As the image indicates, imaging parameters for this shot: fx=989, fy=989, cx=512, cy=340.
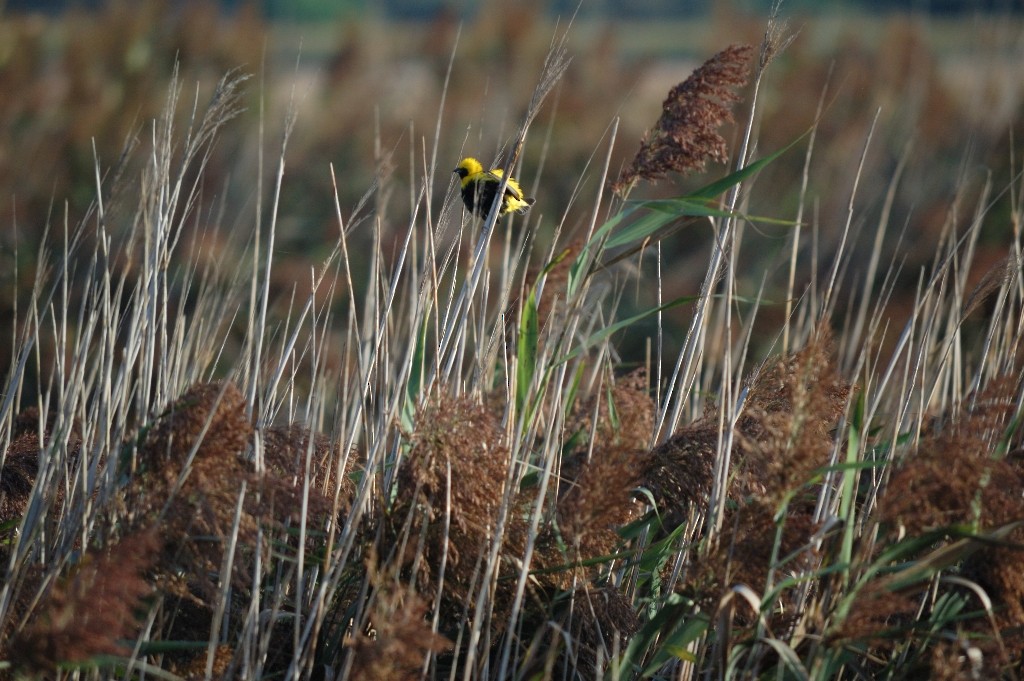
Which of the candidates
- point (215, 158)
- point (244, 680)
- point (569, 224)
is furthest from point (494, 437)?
point (215, 158)

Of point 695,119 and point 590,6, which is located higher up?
point 590,6

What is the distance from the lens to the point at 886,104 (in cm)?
779

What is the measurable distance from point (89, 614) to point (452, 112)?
681cm

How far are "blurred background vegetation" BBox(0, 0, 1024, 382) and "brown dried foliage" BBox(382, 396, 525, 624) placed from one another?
12.5 ft

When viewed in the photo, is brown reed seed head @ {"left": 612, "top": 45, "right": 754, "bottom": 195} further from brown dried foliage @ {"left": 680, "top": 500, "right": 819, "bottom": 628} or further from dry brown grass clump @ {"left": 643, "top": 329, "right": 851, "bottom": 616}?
brown dried foliage @ {"left": 680, "top": 500, "right": 819, "bottom": 628}

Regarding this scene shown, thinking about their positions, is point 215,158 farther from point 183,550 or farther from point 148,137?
point 183,550

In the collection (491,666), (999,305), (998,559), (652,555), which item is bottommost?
(491,666)

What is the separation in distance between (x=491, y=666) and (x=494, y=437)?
0.52 meters

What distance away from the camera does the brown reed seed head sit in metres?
1.82

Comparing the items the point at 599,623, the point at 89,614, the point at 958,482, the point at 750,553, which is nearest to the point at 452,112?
the point at 599,623

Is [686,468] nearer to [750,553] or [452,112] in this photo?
[750,553]

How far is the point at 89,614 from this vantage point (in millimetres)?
1441

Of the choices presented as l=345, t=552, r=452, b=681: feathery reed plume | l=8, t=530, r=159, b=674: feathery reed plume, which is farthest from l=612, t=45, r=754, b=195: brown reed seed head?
l=8, t=530, r=159, b=674: feathery reed plume

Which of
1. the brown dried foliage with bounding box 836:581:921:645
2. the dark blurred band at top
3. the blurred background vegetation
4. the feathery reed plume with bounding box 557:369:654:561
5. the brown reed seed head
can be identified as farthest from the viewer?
the dark blurred band at top
